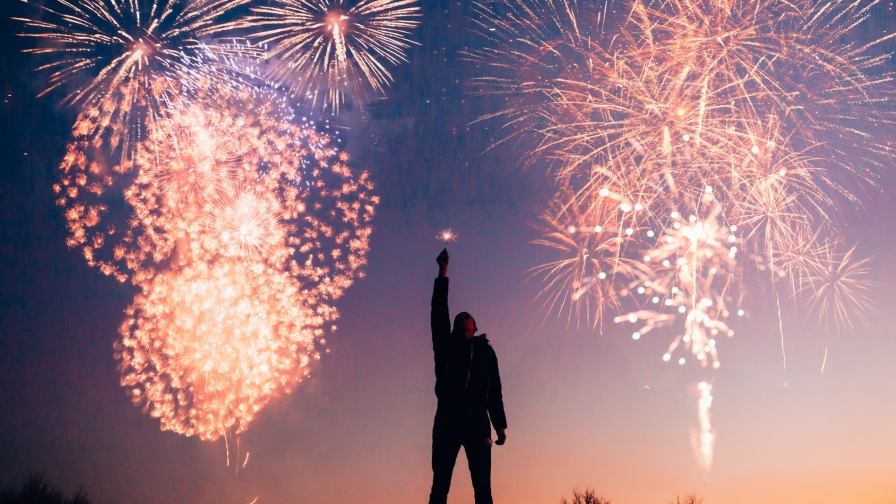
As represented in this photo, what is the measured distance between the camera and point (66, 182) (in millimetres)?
11758

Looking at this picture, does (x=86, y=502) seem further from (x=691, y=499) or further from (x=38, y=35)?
(x=691, y=499)

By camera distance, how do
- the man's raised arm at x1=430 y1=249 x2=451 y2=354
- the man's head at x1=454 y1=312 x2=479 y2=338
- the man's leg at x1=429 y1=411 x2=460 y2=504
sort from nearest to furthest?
the man's leg at x1=429 y1=411 x2=460 y2=504, the man's raised arm at x1=430 y1=249 x2=451 y2=354, the man's head at x1=454 y1=312 x2=479 y2=338

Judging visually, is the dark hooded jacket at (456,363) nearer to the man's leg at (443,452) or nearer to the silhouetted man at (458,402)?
the silhouetted man at (458,402)

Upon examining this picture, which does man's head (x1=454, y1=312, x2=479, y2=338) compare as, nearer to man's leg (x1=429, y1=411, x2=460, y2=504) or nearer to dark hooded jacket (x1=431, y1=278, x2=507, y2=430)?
dark hooded jacket (x1=431, y1=278, x2=507, y2=430)

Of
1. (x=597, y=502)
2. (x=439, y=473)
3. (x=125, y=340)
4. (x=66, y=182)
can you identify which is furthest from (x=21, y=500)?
(x=439, y=473)

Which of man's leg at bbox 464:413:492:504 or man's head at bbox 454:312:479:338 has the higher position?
man's head at bbox 454:312:479:338

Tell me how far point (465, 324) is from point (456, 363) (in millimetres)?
286

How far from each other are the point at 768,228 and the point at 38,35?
40.2 feet

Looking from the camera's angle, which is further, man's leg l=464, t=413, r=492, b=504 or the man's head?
the man's head

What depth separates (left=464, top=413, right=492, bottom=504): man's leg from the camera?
13.8 feet

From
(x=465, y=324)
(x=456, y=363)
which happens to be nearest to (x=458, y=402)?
(x=456, y=363)

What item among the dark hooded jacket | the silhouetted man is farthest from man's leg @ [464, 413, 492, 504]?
the dark hooded jacket

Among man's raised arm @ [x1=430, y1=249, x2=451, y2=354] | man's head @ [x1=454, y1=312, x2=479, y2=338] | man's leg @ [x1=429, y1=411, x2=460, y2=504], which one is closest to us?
man's leg @ [x1=429, y1=411, x2=460, y2=504]

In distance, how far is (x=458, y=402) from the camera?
4.21 meters
